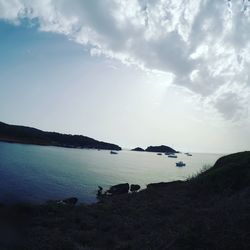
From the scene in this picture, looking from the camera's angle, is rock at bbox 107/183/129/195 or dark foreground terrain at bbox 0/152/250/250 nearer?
dark foreground terrain at bbox 0/152/250/250

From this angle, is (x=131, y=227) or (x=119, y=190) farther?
(x=119, y=190)

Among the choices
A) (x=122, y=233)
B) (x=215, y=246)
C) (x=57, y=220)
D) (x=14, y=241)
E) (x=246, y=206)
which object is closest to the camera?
(x=215, y=246)

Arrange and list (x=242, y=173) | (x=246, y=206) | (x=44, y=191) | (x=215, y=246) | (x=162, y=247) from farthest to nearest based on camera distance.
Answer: (x=44, y=191), (x=242, y=173), (x=246, y=206), (x=162, y=247), (x=215, y=246)

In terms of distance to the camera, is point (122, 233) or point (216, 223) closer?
point (216, 223)

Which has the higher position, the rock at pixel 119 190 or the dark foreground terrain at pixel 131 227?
the dark foreground terrain at pixel 131 227

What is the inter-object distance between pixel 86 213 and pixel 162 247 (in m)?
9.72

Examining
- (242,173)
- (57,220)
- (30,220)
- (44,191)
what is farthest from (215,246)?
(44,191)

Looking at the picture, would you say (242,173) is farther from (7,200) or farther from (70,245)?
(7,200)

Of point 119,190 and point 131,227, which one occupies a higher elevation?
point 131,227

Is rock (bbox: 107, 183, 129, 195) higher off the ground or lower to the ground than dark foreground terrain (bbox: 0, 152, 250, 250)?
lower

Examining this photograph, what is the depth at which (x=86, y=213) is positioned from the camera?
64.1 ft

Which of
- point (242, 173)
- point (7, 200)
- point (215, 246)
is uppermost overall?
point (242, 173)

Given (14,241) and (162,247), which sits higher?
(162,247)

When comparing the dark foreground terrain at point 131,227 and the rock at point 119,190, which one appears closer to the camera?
the dark foreground terrain at point 131,227
